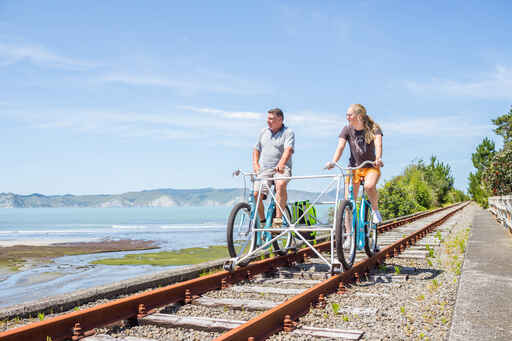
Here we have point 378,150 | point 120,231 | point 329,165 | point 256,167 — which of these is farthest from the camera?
point 120,231

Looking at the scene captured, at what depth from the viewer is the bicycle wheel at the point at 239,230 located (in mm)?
5648

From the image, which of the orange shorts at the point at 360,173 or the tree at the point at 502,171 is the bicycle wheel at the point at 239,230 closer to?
the orange shorts at the point at 360,173

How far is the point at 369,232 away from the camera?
6371 millimetres

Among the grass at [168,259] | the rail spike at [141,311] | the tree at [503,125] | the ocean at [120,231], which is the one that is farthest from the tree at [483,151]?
the rail spike at [141,311]

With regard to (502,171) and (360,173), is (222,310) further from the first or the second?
(502,171)

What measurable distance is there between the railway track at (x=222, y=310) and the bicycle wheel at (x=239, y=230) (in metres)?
0.30

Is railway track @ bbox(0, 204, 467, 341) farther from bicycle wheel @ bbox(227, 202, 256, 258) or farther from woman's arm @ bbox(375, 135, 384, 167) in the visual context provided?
woman's arm @ bbox(375, 135, 384, 167)

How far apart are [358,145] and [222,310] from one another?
10.7 feet

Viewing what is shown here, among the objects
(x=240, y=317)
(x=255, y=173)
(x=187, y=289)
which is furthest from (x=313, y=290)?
(x=255, y=173)

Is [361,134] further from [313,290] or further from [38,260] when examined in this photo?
[38,260]

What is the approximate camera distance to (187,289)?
4.36m

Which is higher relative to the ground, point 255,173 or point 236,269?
point 255,173

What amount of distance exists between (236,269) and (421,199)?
40.4 meters

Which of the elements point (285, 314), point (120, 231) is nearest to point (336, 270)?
point (285, 314)
